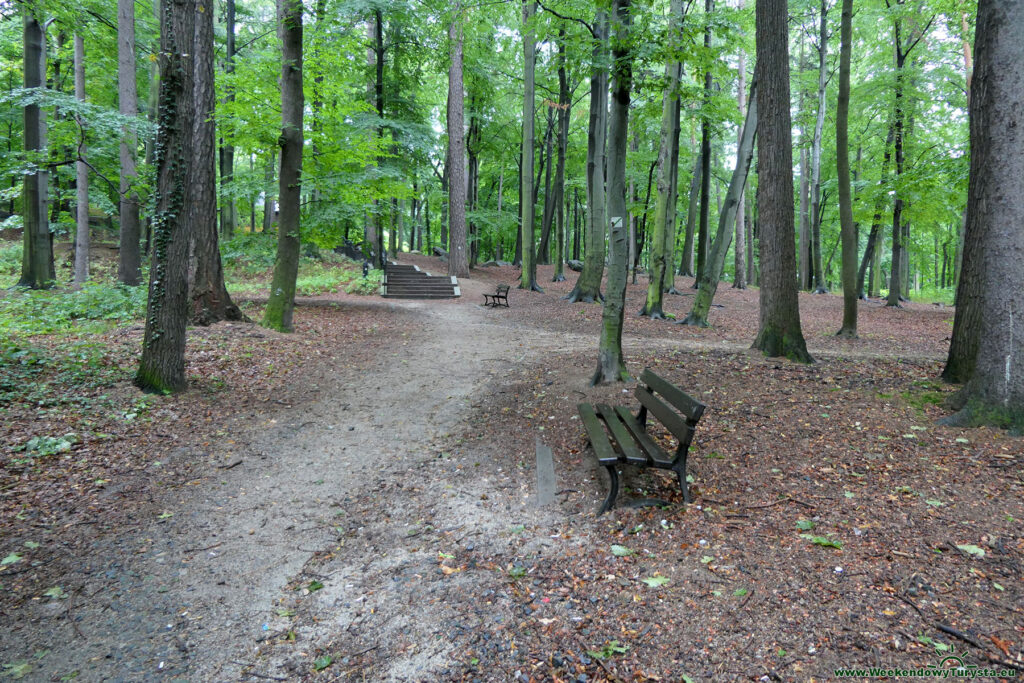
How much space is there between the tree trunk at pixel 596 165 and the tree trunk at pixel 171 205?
188 inches

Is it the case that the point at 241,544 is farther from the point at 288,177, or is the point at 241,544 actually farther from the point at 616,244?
the point at 288,177

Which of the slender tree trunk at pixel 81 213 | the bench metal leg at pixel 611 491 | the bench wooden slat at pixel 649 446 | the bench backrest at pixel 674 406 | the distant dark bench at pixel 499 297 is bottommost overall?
the bench metal leg at pixel 611 491

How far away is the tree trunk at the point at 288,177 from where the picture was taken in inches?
408

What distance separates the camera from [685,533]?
3.60m

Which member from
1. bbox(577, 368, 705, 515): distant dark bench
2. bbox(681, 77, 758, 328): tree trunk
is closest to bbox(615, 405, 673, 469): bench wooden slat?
bbox(577, 368, 705, 515): distant dark bench

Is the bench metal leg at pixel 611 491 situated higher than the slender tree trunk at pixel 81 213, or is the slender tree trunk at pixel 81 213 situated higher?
the slender tree trunk at pixel 81 213

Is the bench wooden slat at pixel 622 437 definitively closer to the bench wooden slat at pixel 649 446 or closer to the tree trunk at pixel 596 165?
the bench wooden slat at pixel 649 446

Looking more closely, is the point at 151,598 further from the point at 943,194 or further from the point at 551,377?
the point at 943,194

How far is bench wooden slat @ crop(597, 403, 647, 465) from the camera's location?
385 centimetres

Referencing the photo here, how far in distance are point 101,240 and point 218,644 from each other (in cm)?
2718

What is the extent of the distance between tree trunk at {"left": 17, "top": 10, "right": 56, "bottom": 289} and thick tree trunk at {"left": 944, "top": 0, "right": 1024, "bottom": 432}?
53.0 ft

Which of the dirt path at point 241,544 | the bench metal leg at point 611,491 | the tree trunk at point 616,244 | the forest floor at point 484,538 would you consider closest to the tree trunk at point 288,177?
the forest floor at point 484,538

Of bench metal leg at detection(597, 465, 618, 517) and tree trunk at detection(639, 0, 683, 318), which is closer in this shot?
bench metal leg at detection(597, 465, 618, 517)

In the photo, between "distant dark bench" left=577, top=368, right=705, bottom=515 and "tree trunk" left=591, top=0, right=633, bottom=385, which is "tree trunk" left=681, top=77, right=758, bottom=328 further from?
"distant dark bench" left=577, top=368, right=705, bottom=515
